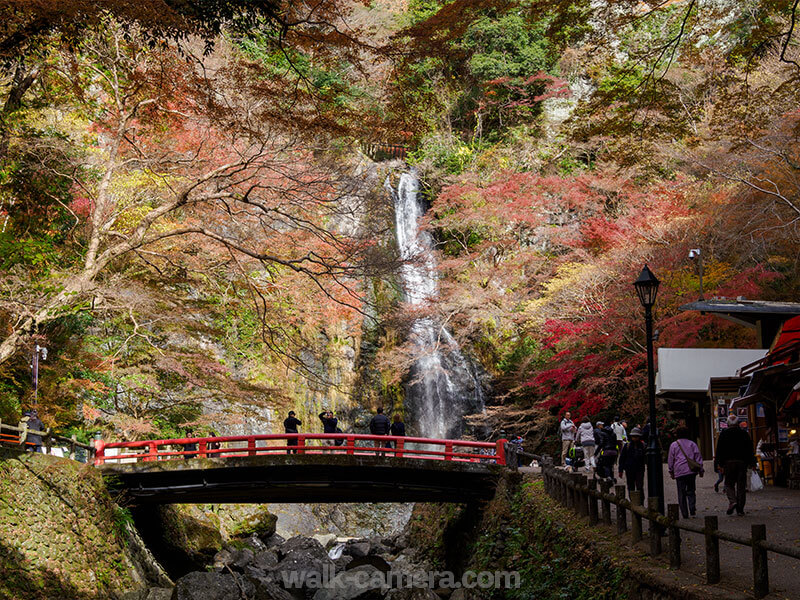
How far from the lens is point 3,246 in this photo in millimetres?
15008

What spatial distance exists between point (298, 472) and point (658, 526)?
1041 centimetres

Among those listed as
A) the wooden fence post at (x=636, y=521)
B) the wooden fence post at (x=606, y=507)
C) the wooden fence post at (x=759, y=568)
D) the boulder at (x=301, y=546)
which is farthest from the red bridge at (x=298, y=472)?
the wooden fence post at (x=759, y=568)

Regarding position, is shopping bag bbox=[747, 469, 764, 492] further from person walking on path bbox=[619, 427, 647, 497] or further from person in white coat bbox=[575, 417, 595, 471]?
person in white coat bbox=[575, 417, 595, 471]

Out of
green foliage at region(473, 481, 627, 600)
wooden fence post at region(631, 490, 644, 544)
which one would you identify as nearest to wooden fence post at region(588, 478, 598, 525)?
green foliage at region(473, 481, 627, 600)

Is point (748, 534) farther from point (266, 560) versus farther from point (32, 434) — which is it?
point (32, 434)

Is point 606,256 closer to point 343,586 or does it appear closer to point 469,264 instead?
point 469,264

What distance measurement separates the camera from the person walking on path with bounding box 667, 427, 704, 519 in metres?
9.98

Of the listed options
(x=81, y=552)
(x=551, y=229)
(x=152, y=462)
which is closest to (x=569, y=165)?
(x=551, y=229)

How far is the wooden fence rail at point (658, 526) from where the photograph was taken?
581 centimetres

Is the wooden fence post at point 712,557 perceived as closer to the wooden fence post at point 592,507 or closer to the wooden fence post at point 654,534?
the wooden fence post at point 654,534

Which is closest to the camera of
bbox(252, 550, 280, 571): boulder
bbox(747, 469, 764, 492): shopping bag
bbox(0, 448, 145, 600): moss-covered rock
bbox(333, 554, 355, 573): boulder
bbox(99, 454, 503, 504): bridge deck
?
bbox(0, 448, 145, 600): moss-covered rock

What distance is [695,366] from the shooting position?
63.3 feet

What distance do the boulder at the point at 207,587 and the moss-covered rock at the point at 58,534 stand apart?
1273 mm

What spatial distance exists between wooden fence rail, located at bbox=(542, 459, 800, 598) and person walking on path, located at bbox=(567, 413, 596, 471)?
11.4 ft
